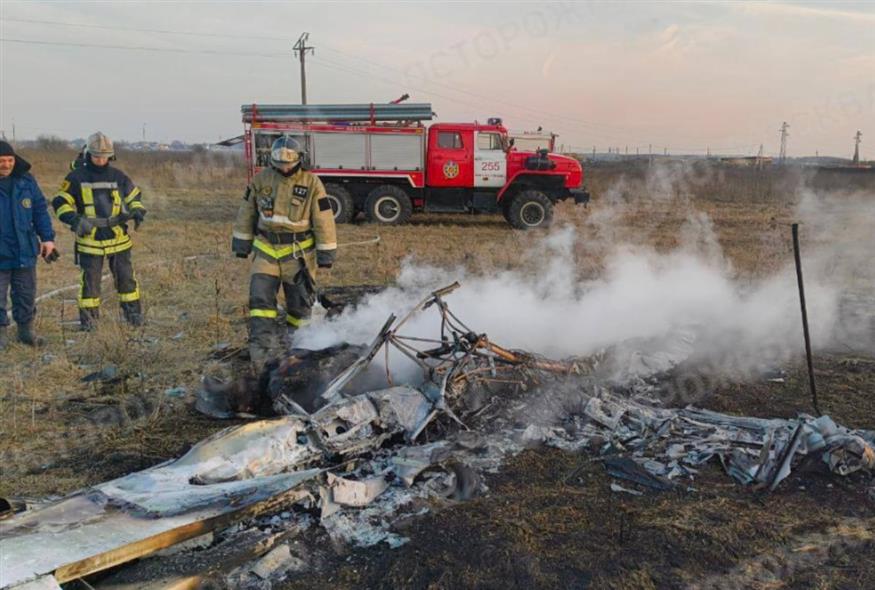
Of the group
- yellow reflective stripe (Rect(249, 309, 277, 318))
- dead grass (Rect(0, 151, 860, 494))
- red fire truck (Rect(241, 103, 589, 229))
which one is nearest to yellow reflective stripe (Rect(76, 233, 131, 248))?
dead grass (Rect(0, 151, 860, 494))

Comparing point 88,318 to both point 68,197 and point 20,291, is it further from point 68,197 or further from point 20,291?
point 68,197

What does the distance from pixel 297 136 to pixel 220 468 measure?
477 inches

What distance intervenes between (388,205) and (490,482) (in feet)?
37.6

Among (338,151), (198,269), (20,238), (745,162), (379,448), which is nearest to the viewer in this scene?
(379,448)

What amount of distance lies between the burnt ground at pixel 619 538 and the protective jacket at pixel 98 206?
447cm

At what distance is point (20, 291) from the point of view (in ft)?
19.4

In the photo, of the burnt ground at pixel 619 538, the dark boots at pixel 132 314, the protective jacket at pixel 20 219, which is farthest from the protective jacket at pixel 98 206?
the burnt ground at pixel 619 538

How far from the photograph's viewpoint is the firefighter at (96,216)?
609cm

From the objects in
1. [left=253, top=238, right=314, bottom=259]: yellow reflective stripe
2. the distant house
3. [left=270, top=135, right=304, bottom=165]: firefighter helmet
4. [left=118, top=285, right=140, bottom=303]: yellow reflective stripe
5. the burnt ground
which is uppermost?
the distant house

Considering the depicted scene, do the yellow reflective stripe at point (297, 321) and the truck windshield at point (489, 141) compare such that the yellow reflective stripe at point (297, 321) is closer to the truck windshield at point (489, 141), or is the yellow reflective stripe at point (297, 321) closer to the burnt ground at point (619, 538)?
the burnt ground at point (619, 538)

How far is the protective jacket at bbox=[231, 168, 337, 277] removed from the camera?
16.9 feet

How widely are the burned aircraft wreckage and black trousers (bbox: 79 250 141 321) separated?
2.43 meters

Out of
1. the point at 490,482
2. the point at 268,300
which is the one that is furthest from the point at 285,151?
the point at 490,482

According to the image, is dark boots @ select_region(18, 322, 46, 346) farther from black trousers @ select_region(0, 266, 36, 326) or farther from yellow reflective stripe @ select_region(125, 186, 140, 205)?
yellow reflective stripe @ select_region(125, 186, 140, 205)
